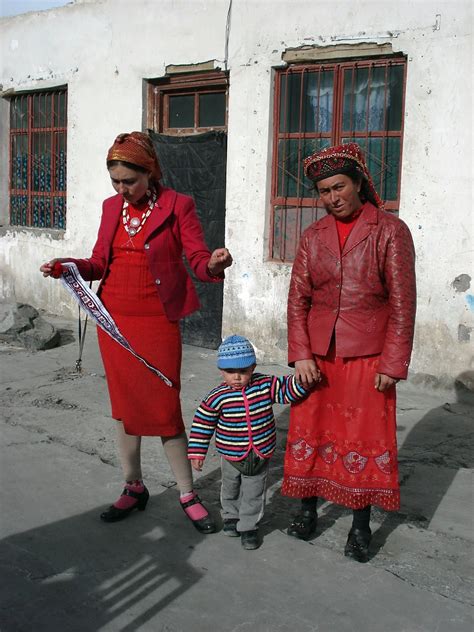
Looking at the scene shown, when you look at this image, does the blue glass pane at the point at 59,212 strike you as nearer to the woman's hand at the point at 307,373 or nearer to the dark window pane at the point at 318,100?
the dark window pane at the point at 318,100

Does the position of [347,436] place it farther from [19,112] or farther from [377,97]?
[19,112]

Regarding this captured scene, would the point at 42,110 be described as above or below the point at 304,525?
above

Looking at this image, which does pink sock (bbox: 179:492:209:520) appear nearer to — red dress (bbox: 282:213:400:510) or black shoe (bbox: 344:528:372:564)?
red dress (bbox: 282:213:400:510)

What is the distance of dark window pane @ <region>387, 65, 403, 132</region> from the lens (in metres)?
6.17

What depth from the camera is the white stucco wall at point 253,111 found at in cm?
578

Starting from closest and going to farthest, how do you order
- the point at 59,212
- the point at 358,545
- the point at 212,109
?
the point at 358,545, the point at 212,109, the point at 59,212

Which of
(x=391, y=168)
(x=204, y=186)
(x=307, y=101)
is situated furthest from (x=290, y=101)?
(x=204, y=186)

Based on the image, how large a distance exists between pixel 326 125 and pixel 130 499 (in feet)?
13.5

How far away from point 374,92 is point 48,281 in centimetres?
492

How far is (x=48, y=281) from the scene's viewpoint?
9.47m

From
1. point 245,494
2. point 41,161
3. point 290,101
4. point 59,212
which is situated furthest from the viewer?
point 41,161

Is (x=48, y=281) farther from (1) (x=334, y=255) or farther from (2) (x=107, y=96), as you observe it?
(1) (x=334, y=255)

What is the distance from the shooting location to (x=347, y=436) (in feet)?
10.7

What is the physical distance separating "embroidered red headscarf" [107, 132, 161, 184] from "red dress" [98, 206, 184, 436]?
0.81ft
